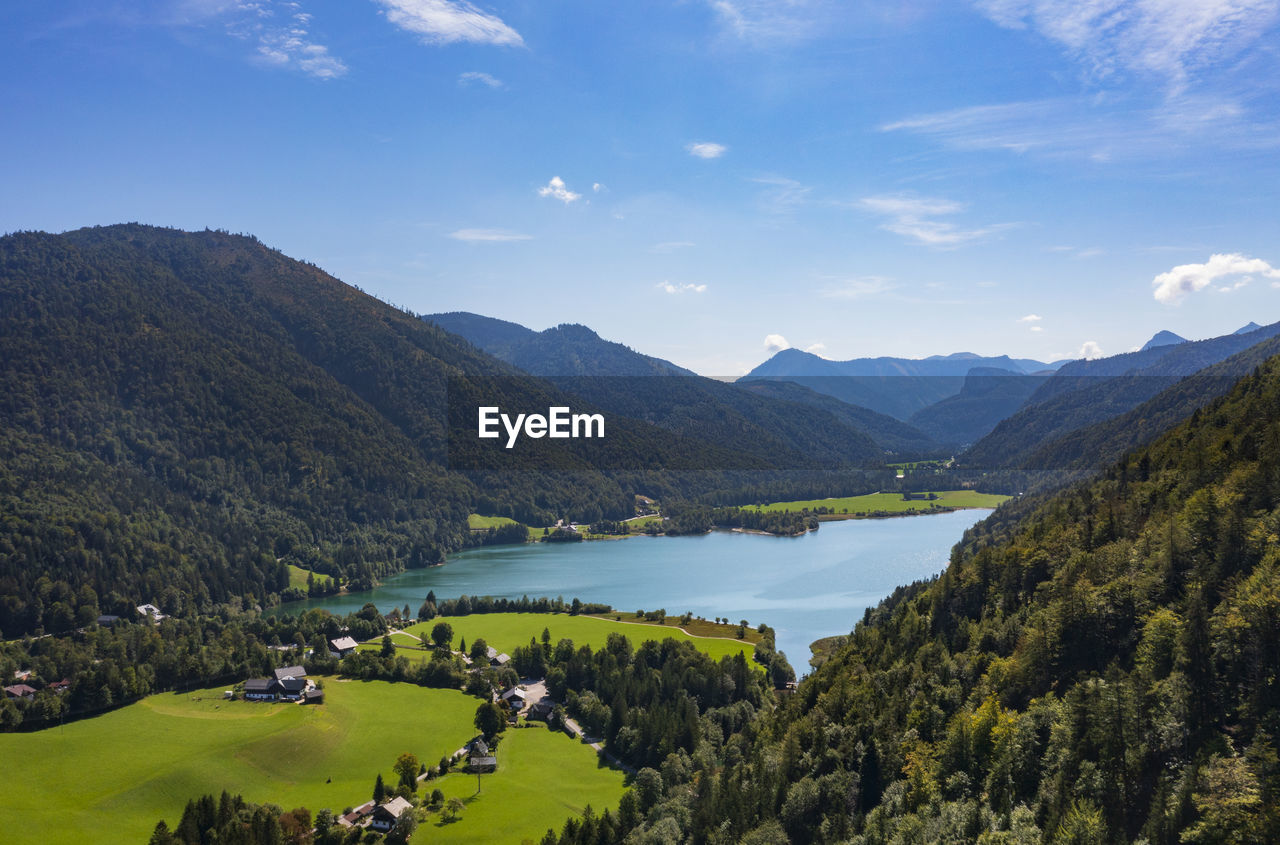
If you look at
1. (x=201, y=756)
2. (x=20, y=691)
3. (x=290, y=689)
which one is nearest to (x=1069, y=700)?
(x=201, y=756)

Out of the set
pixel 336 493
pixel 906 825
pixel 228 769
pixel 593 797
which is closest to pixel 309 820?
pixel 228 769

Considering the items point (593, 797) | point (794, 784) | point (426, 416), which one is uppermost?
point (426, 416)

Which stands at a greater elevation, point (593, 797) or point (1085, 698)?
point (1085, 698)

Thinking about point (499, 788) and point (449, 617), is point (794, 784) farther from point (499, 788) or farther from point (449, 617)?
point (449, 617)

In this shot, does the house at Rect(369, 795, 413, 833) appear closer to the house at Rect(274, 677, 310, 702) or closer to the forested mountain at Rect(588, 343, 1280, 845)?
the forested mountain at Rect(588, 343, 1280, 845)

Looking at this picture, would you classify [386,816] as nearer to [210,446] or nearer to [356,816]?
[356,816]

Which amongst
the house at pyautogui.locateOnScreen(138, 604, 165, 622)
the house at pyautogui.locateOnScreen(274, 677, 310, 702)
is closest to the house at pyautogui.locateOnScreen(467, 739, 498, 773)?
the house at pyautogui.locateOnScreen(274, 677, 310, 702)
